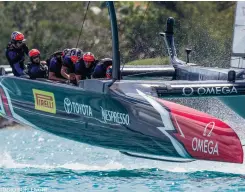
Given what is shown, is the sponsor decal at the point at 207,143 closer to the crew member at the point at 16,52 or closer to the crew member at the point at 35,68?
the crew member at the point at 35,68

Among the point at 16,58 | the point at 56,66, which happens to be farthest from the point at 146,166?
the point at 16,58

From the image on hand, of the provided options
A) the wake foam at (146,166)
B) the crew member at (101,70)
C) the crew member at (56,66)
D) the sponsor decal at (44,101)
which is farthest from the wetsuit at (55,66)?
the wake foam at (146,166)

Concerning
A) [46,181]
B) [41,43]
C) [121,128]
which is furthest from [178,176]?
[41,43]

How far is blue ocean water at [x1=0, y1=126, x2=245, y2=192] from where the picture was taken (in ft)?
32.0

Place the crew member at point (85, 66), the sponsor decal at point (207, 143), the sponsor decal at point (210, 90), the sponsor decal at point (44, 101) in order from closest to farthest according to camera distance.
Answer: the sponsor decal at point (207, 143)
the sponsor decal at point (210, 90)
the sponsor decal at point (44, 101)
the crew member at point (85, 66)

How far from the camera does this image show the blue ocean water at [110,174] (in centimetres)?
977

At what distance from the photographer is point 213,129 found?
31.2 ft

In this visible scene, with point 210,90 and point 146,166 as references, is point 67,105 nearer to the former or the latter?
point 146,166

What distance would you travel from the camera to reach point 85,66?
11250 mm

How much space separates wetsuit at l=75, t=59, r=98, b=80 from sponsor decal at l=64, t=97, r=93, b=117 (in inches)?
24.7

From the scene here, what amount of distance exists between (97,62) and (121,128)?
1470 millimetres

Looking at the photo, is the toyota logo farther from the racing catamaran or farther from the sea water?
the sea water

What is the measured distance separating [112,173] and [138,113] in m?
1.08

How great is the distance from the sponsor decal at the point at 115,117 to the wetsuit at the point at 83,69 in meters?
1.04
